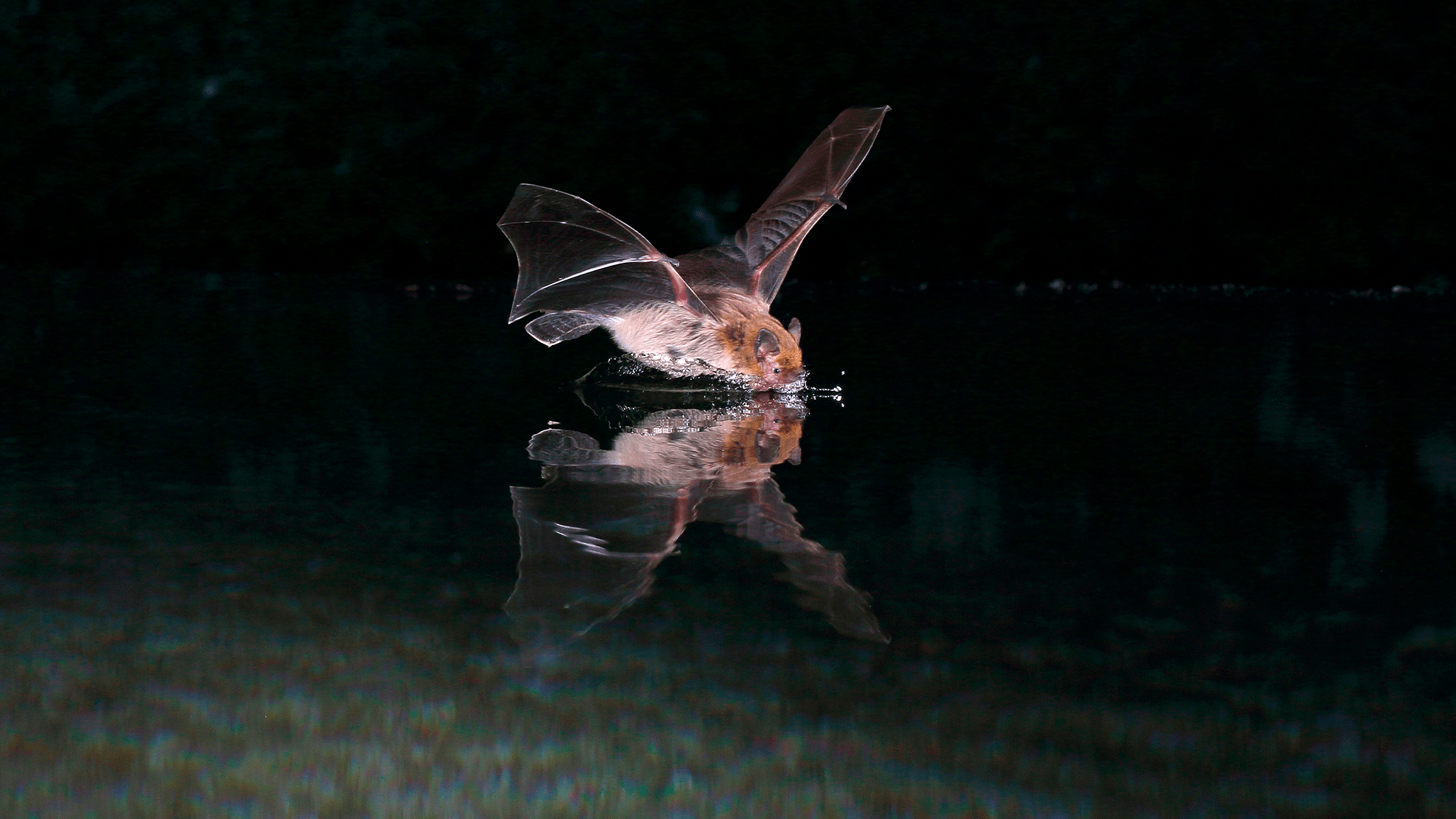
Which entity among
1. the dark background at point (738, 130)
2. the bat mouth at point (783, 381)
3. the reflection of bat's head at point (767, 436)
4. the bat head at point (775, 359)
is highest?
the dark background at point (738, 130)

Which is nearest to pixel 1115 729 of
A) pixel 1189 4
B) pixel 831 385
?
pixel 831 385

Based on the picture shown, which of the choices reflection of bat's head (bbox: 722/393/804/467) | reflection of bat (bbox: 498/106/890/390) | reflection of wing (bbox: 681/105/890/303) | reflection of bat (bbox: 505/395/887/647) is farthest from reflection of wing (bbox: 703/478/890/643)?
reflection of wing (bbox: 681/105/890/303)

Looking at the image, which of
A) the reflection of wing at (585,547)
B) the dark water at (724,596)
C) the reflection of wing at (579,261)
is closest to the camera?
the dark water at (724,596)

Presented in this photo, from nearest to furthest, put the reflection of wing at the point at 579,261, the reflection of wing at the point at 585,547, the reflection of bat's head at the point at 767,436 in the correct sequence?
the reflection of wing at the point at 585,547 < the reflection of bat's head at the point at 767,436 < the reflection of wing at the point at 579,261

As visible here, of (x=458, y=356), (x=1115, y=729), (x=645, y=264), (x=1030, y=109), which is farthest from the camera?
(x=1030, y=109)

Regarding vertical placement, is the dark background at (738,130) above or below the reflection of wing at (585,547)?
above

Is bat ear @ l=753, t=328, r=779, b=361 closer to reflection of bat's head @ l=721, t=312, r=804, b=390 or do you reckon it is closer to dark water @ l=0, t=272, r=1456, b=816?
reflection of bat's head @ l=721, t=312, r=804, b=390

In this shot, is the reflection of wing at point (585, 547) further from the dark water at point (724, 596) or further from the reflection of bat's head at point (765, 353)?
the reflection of bat's head at point (765, 353)

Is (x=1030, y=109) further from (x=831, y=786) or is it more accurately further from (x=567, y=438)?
(x=831, y=786)

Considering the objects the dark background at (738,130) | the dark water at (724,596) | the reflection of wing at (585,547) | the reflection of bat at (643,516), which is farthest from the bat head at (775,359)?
the dark background at (738,130)
